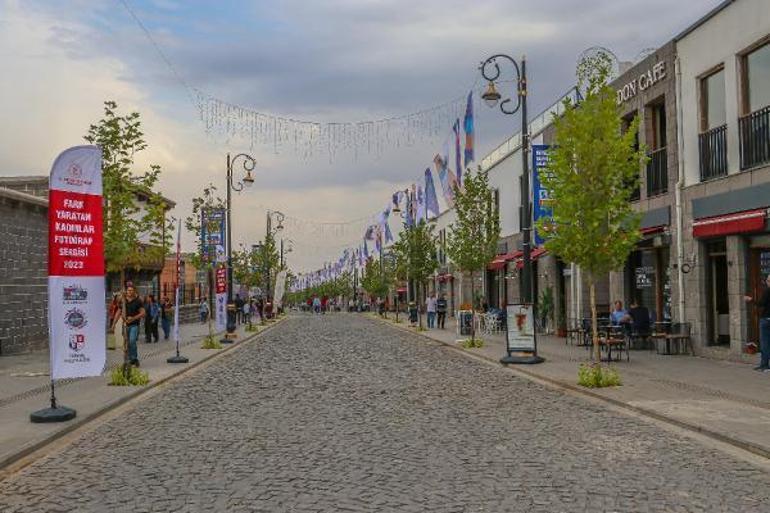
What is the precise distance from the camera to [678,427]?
10242mm

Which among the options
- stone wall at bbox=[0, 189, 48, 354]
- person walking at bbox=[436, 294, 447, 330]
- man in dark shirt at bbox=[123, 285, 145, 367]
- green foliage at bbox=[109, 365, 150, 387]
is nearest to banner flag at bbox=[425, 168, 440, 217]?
person walking at bbox=[436, 294, 447, 330]

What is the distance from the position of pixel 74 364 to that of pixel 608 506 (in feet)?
26.8

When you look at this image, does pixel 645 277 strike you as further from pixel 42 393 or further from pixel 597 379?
pixel 42 393

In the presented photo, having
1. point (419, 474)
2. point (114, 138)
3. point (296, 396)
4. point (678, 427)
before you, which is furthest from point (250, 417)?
point (114, 138)

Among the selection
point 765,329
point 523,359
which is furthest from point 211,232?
point 765,329

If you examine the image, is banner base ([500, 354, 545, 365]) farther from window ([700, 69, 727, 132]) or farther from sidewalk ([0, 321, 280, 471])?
sidewalk ([0, 321, 280, 471])

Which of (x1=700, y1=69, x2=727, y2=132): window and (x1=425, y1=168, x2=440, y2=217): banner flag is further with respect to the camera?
(x1=425, y1=168, x2=440, y2=217): banner flag

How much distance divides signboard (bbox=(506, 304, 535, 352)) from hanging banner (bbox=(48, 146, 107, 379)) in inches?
411

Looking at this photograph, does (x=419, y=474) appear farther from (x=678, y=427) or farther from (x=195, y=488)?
(x=678, y=427)

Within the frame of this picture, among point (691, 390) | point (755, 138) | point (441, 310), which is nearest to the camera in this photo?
point (691, 390)

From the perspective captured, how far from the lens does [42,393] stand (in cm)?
1409

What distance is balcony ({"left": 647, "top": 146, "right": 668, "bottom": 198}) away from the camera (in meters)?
22.2

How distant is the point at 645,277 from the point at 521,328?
608 centimetres

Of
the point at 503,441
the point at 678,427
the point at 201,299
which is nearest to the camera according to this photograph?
the point at 503,441
